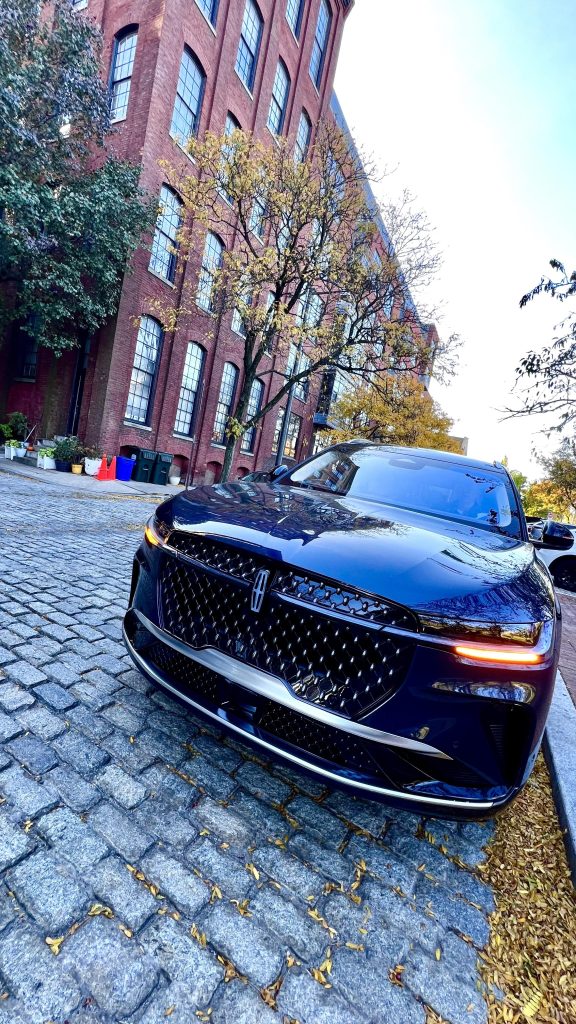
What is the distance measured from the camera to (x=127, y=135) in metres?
14.3

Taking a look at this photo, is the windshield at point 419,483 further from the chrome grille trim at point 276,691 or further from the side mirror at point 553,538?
the chrome grille trim at point 276,691

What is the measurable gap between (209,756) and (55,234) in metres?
14.7

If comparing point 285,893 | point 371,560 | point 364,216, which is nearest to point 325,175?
point 364,216

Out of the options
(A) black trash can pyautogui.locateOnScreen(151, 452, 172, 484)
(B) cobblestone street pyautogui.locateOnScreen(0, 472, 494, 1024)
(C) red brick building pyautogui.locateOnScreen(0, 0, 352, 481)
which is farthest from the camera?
(A) black trash can pyautogui.locateOnScreen(151, 452, 172, 484)

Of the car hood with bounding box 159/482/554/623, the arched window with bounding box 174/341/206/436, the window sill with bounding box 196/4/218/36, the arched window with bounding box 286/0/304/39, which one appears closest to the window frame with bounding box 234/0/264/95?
the window sill with bounding box 196/4/218/36

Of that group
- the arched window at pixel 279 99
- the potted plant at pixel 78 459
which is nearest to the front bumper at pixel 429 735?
the potted plant at pixel 78 459

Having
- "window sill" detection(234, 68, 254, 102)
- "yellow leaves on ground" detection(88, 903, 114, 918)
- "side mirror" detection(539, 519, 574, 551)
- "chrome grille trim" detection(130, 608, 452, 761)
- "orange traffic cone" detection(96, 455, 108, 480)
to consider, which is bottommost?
"yellow leaves on ground" detection(88, 903, 114, 918)

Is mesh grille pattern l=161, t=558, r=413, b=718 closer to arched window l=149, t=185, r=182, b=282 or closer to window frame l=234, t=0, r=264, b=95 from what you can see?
arched window l=149, t=185, r=182, b=282

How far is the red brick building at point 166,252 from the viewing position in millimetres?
14406

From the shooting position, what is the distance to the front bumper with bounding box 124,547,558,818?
1.51 metres

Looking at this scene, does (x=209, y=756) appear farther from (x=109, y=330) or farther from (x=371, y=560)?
(x=109, y=330)

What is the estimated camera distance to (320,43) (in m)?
23.7

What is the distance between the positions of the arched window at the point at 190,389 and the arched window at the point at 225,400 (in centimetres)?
127

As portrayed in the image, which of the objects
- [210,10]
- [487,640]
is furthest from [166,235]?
[487,640]
